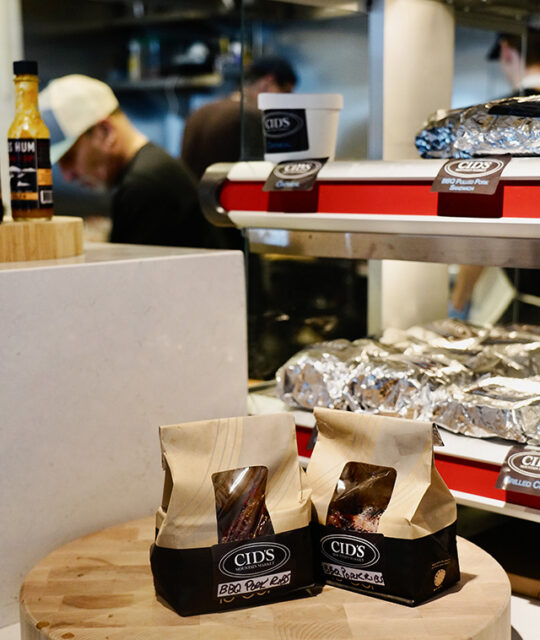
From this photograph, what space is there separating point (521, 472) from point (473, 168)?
1.41 ft

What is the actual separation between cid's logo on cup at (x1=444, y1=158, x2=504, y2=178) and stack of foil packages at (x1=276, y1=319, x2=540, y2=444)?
35 cm

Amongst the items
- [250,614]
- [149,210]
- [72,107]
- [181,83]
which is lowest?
[250,614]

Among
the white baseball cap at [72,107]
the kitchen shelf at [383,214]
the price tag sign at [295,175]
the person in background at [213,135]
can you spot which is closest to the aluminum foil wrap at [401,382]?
the kitchen shelf at [383,214]

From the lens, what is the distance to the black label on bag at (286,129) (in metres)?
1.51

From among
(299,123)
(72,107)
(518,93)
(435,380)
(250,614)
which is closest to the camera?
(250,614)

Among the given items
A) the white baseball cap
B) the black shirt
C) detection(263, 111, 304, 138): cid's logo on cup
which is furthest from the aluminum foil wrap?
the white baseball cap

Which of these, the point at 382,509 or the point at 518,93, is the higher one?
the point at 518,93

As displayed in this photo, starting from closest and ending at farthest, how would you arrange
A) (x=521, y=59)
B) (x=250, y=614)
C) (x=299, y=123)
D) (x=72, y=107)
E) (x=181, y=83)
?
(x=250, y=614)
(x=299, y=123)
(x=521, y=59)
(x=72, y=107)
(x=181, y=83)

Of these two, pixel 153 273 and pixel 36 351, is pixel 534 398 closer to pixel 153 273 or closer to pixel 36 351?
pixel 153 273

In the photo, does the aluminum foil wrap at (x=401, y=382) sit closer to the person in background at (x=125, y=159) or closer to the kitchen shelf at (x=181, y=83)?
the person in background at (x=125, y=159)

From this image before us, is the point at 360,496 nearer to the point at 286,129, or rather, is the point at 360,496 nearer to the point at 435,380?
the point at 435,380

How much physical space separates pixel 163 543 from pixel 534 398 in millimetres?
636

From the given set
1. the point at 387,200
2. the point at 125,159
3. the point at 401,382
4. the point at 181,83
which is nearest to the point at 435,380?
the point at 401,382

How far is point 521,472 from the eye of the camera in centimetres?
118
